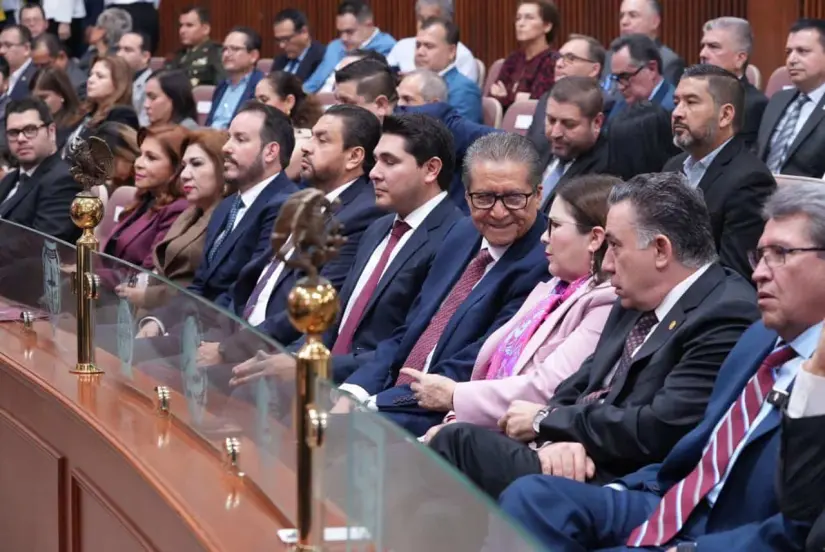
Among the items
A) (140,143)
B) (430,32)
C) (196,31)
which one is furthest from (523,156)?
(196,31)

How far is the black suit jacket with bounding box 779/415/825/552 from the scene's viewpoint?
77.4 inches

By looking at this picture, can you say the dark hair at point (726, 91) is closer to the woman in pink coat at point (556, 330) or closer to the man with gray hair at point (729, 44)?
the man with gray hair at point (729, 44)

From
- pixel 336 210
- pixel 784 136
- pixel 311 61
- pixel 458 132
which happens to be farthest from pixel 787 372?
pixel 311 61

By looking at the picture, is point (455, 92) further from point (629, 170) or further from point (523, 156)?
point (523, 156)

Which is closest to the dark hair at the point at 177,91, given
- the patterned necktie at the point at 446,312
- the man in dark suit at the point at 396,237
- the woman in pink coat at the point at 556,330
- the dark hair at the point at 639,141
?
the dark hair at the point at 639,141

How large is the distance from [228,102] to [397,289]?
4.75 metres

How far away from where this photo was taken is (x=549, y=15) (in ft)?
23.8

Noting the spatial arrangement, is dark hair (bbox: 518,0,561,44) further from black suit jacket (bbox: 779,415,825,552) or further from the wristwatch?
black suit jacket (bbox: 779,415,825,552)

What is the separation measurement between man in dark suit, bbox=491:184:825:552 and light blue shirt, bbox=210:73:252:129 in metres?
5.89

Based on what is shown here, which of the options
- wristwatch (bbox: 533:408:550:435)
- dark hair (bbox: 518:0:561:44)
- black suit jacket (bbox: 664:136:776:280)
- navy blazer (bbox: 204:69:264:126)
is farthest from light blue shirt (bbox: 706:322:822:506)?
navy blazer (bbox: 204:69:264:126)

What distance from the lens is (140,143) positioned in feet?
16.7

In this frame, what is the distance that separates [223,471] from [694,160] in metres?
2.72

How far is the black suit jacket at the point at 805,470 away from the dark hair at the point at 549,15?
5.48 meters

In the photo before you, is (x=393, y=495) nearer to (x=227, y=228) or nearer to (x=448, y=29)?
(x=227, y=228)
